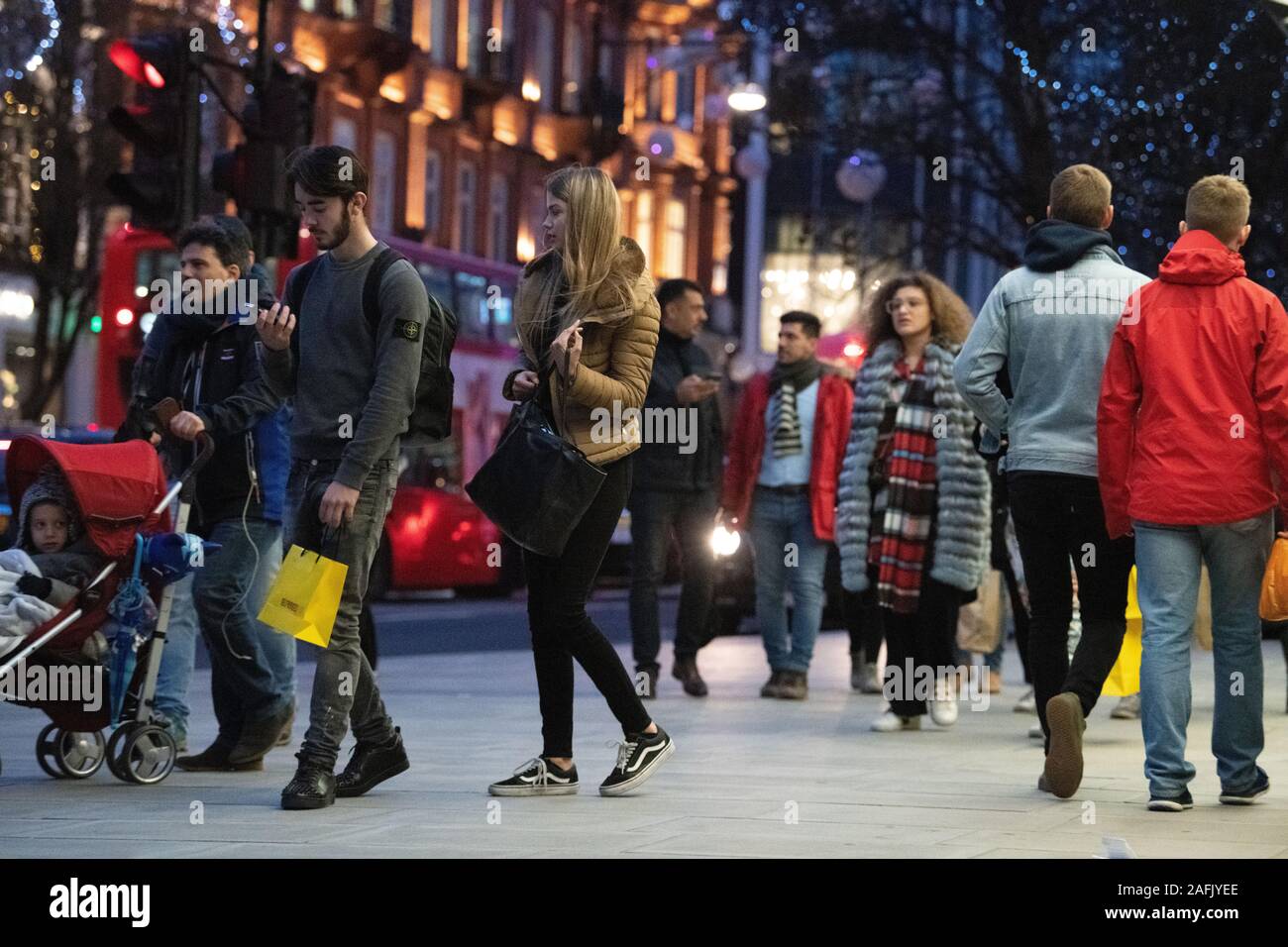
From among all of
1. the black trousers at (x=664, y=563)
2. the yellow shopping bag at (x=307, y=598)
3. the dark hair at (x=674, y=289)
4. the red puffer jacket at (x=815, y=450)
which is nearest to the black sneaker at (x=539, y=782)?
the yellow shopping bag at (x=307, y=598)

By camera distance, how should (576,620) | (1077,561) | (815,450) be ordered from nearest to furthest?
(576,620) < (1077,561) < (815,450)

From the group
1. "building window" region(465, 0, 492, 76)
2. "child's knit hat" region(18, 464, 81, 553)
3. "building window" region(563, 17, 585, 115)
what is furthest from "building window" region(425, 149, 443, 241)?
"child's knit hat" region(18, 464, 81, 553)

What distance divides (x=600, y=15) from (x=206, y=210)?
920 inches

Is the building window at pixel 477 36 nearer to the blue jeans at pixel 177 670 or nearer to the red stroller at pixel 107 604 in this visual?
the blue jeans at pixel 177 670

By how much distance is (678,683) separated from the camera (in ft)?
46.2

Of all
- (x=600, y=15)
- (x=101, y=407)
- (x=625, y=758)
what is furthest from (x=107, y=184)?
(x=600, y=15)

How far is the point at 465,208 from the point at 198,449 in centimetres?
4022

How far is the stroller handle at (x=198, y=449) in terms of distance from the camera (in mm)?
8672

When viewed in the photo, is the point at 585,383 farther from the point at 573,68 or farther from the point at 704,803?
the point at 573,68

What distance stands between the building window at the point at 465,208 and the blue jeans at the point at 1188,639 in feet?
133

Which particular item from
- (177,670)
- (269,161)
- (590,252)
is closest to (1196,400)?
(590,252)

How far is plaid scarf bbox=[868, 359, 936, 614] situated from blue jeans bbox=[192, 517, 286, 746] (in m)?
3.03

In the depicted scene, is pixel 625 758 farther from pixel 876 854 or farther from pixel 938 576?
pixel 938 576

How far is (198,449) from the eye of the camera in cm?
881
